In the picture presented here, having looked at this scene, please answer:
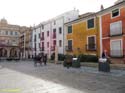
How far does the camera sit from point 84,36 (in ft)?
122

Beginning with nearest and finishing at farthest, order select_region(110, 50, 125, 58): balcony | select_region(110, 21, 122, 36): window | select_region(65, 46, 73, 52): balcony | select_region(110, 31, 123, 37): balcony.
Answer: select_region(110, 50, 125, 58): balcony < select_region(110, 31, 123, 37): balcony < select_region(110, 21, 122, 36): window < select_region(65, 46, 73, 52): balcony

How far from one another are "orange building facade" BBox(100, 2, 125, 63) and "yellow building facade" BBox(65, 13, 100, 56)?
5.03 feet

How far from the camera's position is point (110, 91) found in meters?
10.2

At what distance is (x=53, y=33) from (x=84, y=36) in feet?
48.8

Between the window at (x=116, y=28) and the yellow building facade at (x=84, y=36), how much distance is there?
136 inches

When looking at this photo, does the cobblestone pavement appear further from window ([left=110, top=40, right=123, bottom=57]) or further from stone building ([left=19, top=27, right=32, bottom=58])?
stone building ([left=19, top=27, right=32, bottom=58])

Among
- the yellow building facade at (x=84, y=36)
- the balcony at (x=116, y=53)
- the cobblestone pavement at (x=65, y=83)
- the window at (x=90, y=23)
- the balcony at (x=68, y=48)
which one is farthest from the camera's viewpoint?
the balcony at (x=68, y=48)

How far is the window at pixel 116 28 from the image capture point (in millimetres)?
29095

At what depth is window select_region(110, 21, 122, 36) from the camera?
29.1 meters

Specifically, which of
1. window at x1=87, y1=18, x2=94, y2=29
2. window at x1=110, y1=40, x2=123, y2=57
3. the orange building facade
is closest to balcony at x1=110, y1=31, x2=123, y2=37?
the orange building facade

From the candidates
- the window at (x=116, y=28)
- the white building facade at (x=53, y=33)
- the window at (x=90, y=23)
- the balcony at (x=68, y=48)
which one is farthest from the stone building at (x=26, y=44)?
the window at (x=116, y=28)

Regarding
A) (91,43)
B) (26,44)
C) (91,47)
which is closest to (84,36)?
(91,43)

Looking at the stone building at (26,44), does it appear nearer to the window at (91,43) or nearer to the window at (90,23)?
the window at (90,23)

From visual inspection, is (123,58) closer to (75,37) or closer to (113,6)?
(113,6)
